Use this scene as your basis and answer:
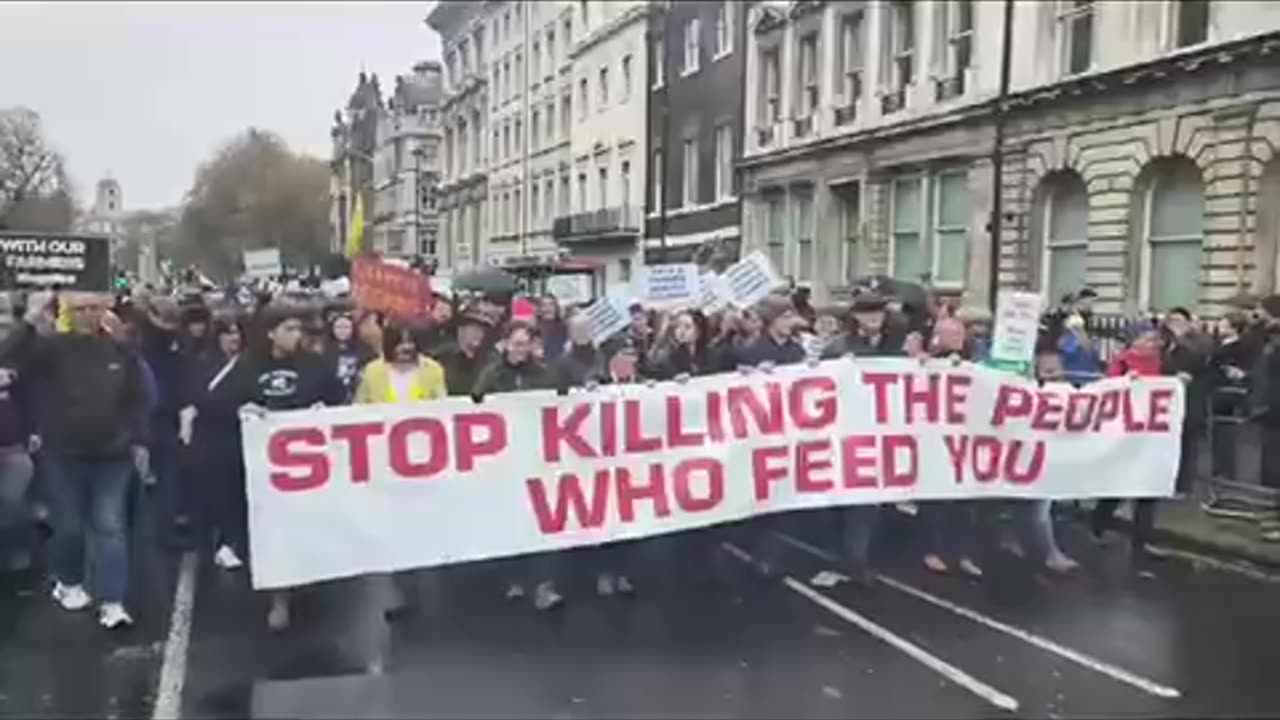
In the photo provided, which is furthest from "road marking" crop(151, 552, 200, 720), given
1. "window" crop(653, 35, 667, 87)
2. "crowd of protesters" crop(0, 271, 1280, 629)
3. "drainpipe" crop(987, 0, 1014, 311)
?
"window" crop(653, 35, 667, 87)

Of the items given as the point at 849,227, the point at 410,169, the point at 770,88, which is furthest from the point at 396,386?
the point at 410,169

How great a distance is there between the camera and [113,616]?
23.5 feet

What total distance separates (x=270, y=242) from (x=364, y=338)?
128 feet

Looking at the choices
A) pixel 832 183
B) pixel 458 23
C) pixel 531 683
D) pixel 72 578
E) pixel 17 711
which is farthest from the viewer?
pixel 458 23

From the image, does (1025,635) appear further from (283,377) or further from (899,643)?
(283,377)

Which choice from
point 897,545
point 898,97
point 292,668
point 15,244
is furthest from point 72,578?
point 898,97

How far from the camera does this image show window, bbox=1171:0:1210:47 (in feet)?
73.0

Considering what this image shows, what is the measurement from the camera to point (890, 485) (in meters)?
8.04

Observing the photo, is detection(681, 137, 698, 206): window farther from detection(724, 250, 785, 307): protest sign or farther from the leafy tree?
detection(724, 250, 785, 307): protest sign

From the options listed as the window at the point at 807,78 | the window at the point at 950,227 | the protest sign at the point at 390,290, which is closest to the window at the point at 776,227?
the window at the point at 807,78

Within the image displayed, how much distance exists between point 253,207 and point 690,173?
15825 mm

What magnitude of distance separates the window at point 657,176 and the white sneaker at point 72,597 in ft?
130

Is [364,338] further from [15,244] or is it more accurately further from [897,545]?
[897,545]

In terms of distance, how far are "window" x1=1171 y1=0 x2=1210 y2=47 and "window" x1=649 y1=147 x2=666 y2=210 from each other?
2493 centimetres
